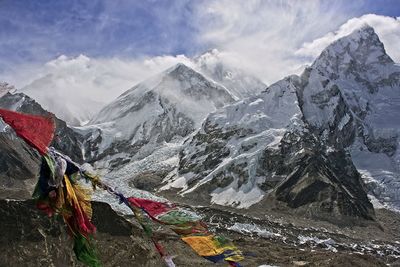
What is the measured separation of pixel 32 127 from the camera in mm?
12789

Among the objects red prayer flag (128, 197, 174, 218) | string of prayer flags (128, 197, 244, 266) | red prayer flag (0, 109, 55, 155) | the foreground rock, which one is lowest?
the foreground rock

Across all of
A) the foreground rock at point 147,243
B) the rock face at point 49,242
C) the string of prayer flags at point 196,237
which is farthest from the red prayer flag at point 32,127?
the rock face at point 49,242

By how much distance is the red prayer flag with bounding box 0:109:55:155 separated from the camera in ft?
41.3

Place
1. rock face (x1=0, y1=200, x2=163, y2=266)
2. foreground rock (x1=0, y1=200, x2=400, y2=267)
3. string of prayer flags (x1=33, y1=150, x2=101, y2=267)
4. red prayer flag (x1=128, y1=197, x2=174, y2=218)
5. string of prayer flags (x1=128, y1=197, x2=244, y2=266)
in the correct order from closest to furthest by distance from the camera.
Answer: string of prayer flags (x1=33, y1=150, x2=101, y2=267)
red prayer flag (x1=128, y1=197, x2=174, y2=218)
string of prayer flags (x1=128, y1=197, x2=244, y2=266)
rock face (x1=0, y1=200, x2=163, y2=266)
foreground rock (x1=0, y1=200, x2=400, y2=267)

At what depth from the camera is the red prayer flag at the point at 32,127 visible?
41.3 ft

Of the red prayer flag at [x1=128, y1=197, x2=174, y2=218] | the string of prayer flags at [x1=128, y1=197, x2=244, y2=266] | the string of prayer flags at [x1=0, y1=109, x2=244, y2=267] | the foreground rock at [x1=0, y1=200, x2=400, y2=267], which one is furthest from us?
the foreground rock at [x1=0, y1=200, x2=400, y2=267]

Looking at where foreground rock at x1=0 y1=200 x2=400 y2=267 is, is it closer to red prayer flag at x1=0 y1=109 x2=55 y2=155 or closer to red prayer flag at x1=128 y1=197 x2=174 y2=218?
red prayer flag at x1=128 y1=197 x2=174 y2=218

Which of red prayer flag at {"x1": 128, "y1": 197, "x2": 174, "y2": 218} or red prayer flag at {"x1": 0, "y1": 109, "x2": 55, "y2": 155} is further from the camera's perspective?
red prayer flag at {"x1": 128, "y1": 197, "x2": 174, "y2": 218}

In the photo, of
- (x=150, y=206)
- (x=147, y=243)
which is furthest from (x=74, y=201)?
(x=147, y=243)

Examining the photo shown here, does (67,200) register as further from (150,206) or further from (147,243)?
(147,243)

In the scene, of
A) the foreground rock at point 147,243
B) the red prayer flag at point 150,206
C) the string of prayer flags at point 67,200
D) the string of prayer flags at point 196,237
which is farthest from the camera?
the foreground rock at point 147,243

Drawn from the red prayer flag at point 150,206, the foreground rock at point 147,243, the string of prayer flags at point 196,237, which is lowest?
the foreground rock at point 147,243

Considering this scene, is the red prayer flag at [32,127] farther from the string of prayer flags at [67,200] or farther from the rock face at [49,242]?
the rock face at [49,242]

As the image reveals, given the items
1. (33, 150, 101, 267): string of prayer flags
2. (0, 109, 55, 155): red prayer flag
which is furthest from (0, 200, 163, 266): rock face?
(0, 109, 55, 155): red prayer flag
